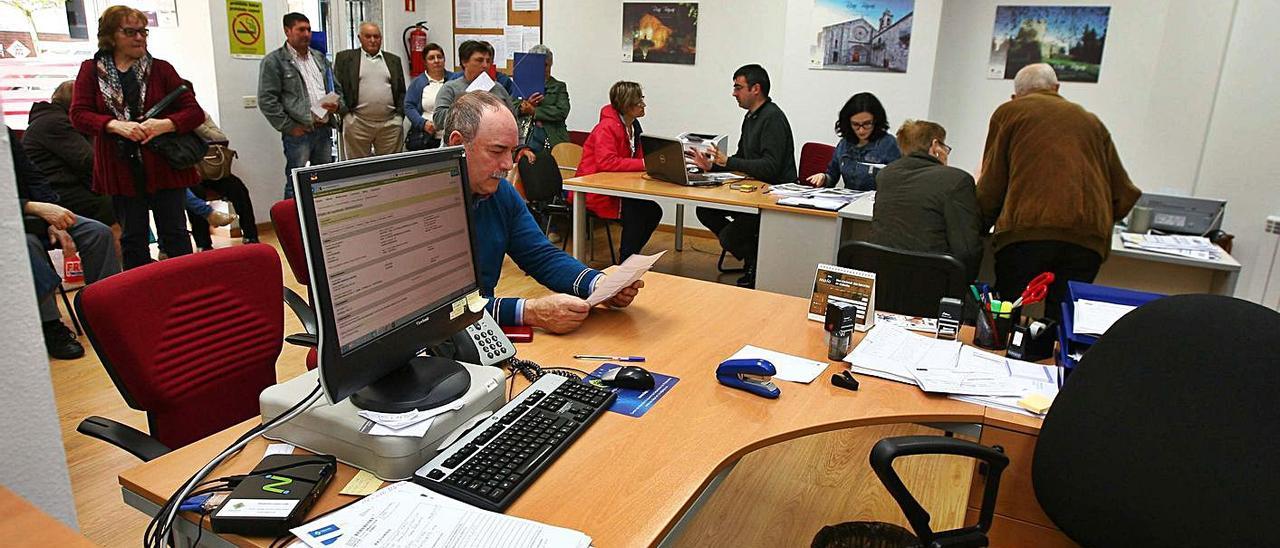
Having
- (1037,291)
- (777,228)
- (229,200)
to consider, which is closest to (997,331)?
(1037,291)

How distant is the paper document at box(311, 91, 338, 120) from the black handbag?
155 cm

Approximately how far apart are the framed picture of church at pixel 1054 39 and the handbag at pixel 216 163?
17.4ft

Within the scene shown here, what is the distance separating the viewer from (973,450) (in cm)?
146

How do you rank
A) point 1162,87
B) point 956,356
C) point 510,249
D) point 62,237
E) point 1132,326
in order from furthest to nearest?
point 1162,87 → point 62,237 → point 510,249 → point 956,356 → point 1132,326

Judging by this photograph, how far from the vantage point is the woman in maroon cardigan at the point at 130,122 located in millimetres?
3795

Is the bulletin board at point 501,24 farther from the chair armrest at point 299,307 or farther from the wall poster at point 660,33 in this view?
the chair armrest at point 299,307

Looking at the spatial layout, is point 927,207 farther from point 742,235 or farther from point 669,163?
point 669,163

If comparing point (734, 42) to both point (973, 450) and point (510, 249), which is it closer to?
point (510, 249)

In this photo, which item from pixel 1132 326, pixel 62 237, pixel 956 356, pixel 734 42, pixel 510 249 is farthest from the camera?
pixel 734 42

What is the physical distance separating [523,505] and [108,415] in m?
2.57

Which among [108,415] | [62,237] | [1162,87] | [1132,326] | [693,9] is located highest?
[693,9]

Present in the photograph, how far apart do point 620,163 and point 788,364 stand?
3470mm

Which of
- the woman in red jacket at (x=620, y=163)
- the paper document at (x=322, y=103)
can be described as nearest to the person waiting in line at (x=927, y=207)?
the woman in red jacket at (x=620, y=163)

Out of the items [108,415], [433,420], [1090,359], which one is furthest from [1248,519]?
[108,415]
